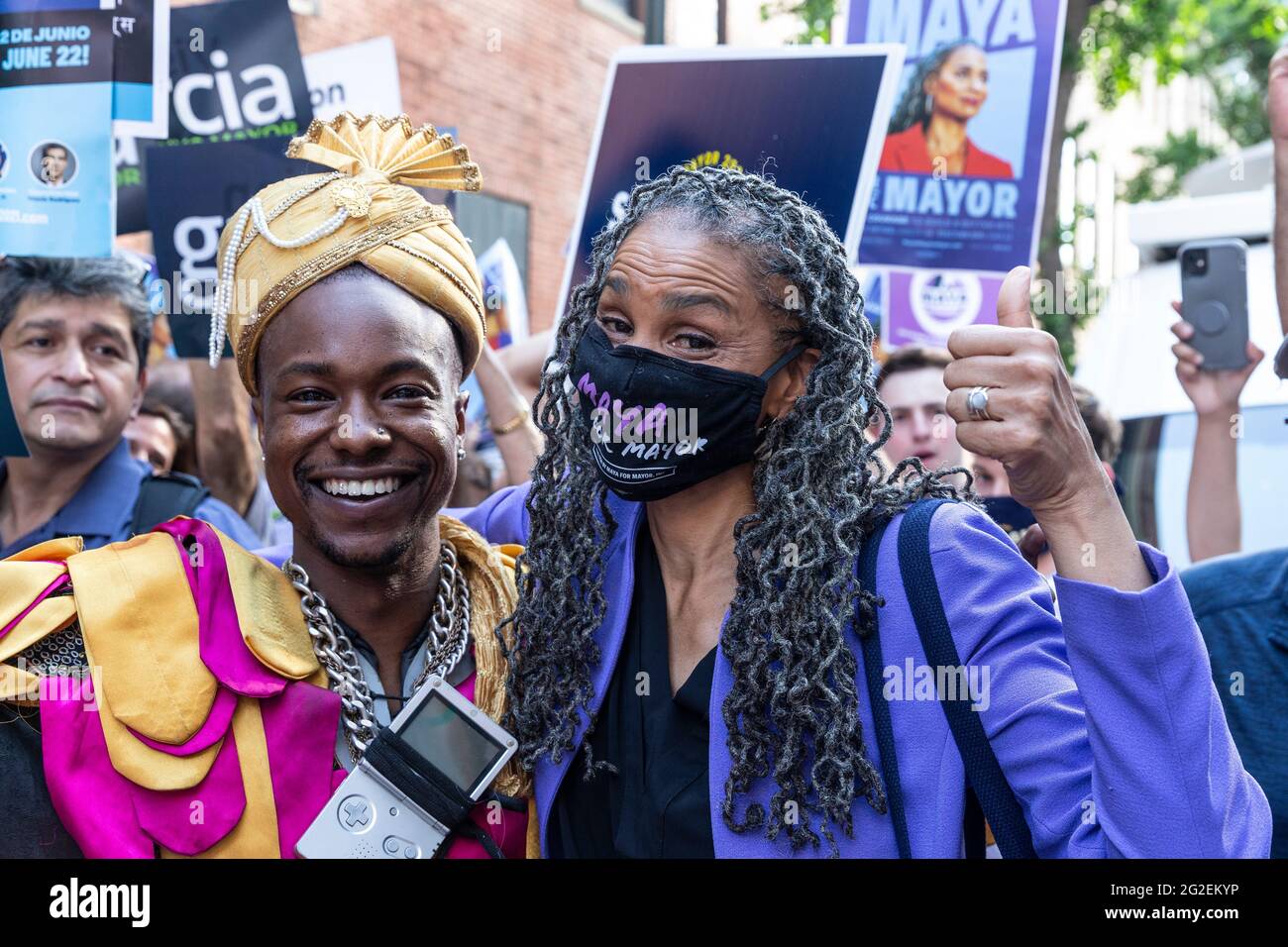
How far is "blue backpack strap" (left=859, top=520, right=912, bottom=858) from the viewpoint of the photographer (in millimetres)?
2088

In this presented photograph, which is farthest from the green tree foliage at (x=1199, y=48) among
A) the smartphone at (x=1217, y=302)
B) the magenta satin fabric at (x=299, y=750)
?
the magenta satin fabric at (x=299, y=750)

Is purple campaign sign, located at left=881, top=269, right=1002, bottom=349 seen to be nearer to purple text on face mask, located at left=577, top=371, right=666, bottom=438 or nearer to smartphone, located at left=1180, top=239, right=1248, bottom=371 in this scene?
smartphone, located at left=1180, top=239, right=1248, bottom=371

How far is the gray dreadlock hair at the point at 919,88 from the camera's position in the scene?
4.62 m

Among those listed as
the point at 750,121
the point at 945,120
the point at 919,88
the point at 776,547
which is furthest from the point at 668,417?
the point at 945,120

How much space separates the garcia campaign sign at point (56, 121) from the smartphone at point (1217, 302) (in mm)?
2857

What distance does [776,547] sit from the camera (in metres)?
2.29

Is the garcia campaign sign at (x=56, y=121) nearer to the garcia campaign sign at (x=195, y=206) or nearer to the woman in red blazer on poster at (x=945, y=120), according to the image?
the garcia campaign sign at (x=195, y=206)

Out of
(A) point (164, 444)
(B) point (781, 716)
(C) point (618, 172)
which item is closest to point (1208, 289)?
(C) point (618, 172)

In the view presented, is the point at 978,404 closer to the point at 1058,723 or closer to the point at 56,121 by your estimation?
the point at 1058,723

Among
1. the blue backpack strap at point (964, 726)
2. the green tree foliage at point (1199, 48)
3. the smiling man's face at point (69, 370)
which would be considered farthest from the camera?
the green tree foliage at point (1199, 48)

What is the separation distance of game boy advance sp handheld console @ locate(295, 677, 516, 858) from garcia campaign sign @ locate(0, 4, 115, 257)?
175 cm

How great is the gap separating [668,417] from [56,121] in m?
2.02

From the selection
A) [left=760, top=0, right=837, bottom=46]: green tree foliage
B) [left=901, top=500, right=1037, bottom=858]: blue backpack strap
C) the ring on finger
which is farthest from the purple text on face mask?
[left=760, top=0, right=837, bottom=46]: green tree foliage
